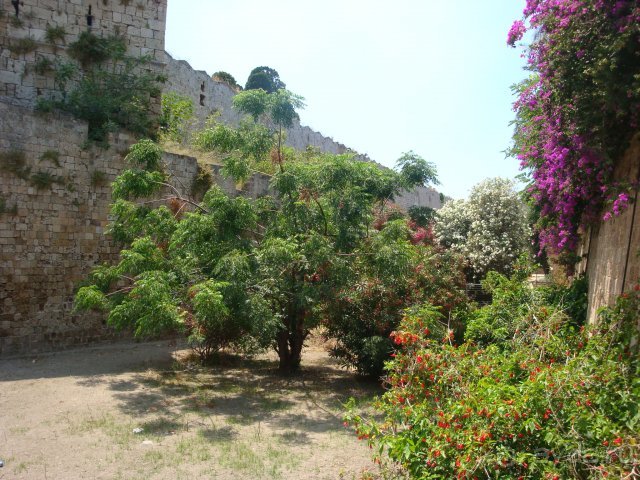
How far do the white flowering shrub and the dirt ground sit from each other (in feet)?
21.4

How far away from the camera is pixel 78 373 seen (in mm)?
9969

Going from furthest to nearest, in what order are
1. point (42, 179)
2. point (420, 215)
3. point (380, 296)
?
point (420, 215) → point (42, 179) → point (380, 296)

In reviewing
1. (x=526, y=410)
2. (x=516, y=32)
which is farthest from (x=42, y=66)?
(x=526, y=410)

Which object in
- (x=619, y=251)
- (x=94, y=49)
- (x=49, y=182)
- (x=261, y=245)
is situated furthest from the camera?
(x=94, y=49)

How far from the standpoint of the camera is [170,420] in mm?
7578

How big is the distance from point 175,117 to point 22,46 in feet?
16.5

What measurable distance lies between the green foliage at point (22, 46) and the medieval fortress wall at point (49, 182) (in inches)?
0.9

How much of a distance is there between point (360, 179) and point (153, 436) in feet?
18.3

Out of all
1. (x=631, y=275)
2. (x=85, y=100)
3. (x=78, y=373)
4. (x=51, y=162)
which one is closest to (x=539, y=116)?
(x=631, y=275)

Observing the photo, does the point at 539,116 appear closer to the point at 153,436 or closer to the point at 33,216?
the point at 153,436

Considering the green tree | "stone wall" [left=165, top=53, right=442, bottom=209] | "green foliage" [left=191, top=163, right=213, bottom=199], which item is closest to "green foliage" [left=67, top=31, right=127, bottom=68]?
"green foliage" [left=191, top=163, right=213, bottom=199]

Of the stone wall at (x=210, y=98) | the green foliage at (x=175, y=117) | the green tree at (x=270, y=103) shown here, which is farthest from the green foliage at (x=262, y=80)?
the green tree at (x=270, y=103)

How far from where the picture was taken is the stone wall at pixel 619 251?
17.2 ft

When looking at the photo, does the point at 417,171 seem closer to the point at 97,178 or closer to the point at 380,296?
the point at 380,296
